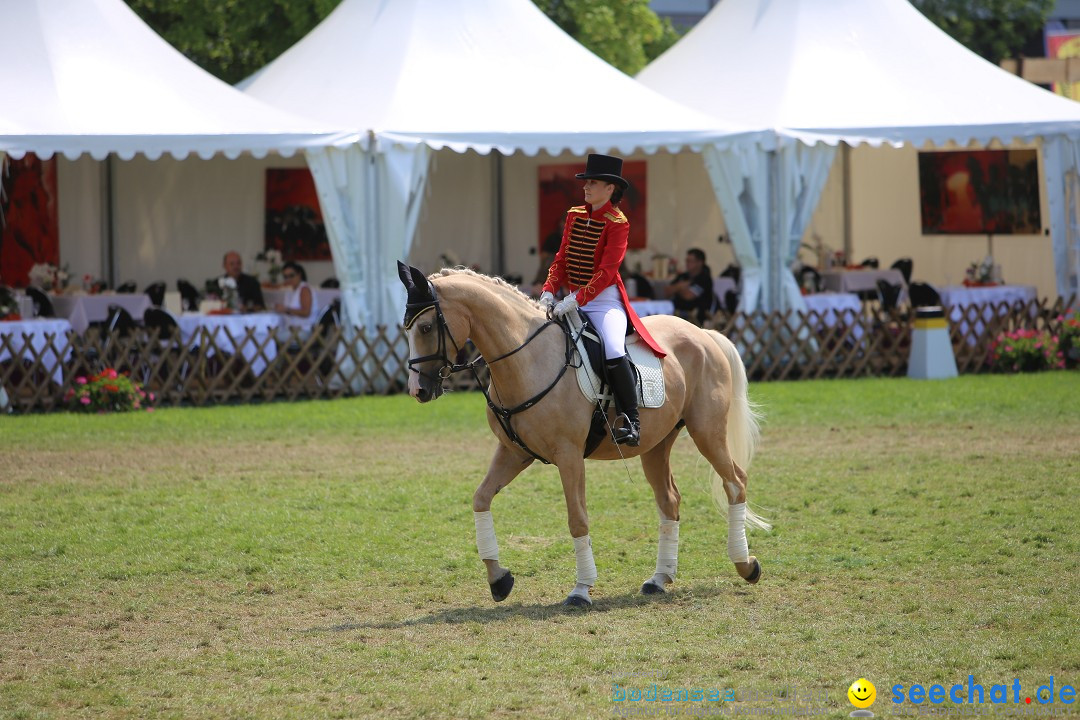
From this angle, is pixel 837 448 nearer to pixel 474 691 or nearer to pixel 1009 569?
pixel 1009 569

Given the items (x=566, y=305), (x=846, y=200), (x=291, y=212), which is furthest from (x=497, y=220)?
(x=566, y=305)

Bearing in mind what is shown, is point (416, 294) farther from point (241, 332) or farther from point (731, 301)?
point (731, 301)

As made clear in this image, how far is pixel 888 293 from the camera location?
17.8 m

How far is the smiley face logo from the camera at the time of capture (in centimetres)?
490

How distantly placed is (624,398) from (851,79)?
1124cm

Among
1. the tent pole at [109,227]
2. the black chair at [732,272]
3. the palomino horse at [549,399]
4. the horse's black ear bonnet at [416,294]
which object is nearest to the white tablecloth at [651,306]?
the black chair at [732,272]

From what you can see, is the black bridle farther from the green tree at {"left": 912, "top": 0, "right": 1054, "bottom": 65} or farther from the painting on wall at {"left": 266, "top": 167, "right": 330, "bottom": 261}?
the green tree at {"left": 912, "top": 0, "right": 1054, "bottom": 65}

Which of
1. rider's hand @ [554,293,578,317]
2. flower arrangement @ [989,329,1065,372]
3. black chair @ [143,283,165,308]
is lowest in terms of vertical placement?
flower arrangement @ [989,329,1065,372]

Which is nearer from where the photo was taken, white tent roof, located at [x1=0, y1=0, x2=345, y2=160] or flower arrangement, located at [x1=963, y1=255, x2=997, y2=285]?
white tent roof, located at [x1=0, y1=0, x2=345, y2=160]

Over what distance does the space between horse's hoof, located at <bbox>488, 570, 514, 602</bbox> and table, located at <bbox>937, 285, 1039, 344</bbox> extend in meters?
11.4

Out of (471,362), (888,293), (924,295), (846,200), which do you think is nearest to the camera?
(471,362)

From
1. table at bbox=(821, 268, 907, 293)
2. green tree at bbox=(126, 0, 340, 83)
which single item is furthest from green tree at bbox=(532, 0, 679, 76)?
table at bbox=(821, 268, 907, 293)

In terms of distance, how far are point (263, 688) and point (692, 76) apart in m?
14.3

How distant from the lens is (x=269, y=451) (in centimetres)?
1177
